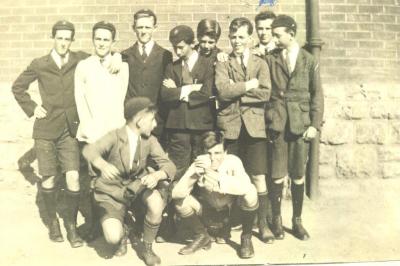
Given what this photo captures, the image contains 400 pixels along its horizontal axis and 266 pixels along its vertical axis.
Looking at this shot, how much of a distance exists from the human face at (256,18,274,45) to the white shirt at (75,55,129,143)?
1345 millimetres

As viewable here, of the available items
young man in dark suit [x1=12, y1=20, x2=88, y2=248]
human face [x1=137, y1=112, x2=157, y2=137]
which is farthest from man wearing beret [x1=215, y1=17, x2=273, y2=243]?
young man in dark suit [x1=12, y1=20, x2=88, y2=248]

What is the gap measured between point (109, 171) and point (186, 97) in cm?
88

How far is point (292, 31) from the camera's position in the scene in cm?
392

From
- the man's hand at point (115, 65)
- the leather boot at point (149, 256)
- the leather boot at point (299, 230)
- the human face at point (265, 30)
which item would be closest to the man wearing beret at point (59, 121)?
the man's hand at point (115, 65)

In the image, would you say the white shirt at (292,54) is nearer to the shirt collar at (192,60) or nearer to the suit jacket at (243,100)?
the suit jacket at (243,100)

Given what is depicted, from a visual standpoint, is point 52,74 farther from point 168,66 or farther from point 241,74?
point 241,74

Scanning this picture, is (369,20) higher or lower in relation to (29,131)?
higher

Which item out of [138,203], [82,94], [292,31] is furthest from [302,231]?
[82,94]

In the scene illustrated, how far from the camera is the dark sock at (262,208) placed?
3.91m

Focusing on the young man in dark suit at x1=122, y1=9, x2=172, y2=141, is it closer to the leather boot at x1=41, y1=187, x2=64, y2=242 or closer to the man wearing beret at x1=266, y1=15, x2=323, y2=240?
the man wearing beret at x1=266, y1=15, x2=323, y2=240

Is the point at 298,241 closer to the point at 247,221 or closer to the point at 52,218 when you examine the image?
the point at 247,221

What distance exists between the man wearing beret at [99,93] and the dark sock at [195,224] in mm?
874

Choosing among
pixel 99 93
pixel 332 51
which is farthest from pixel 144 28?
pixel 332 51

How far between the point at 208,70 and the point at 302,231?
1649 mm
